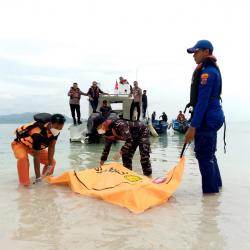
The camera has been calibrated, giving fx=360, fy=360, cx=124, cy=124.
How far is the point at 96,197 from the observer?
4.64 meters

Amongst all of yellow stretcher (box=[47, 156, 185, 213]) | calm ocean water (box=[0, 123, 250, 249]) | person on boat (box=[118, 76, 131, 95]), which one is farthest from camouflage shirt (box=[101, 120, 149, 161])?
person on boat (box=[118, 76, 131, 95])

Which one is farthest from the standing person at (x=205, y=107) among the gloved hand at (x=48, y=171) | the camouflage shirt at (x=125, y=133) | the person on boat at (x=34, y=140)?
the gloved hand at (x=48, y=171)

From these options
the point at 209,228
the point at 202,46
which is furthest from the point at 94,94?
the point at 209,228

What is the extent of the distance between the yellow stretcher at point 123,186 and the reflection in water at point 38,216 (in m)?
0.39

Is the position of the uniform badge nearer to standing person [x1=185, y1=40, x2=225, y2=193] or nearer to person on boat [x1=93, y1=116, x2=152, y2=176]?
standing person [x1=185, y1=40, x2=225, y2=193]

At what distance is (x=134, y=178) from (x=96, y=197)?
1.90ft

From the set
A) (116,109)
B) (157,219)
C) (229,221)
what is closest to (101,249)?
(157,219)

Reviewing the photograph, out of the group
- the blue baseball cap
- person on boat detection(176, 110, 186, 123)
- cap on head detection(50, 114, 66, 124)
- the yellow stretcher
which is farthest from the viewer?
person on boat detection(176, 110, 186, 123)

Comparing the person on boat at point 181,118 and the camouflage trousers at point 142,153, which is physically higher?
the camouflage trousers at point 142,153

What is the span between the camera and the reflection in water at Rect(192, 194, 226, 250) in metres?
3.04

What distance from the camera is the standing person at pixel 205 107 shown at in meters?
4.59

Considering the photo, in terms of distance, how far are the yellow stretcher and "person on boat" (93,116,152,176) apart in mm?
741

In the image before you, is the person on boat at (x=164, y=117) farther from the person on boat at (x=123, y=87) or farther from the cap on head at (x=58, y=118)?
the cap on head at (x=58, y=118)

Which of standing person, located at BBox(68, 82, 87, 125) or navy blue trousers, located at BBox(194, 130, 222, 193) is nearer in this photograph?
navy blue trousers, located at BBox(194, 130, 222, 193)
